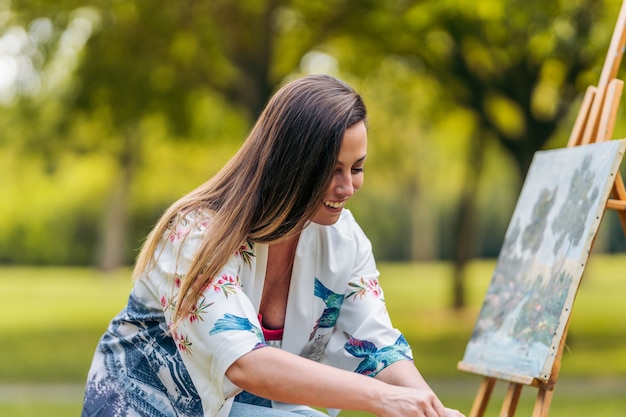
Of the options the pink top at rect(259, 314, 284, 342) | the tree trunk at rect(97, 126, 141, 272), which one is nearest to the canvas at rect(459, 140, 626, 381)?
the pink top at rect(259, 314, 284, 342)

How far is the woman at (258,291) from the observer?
226 centimetres

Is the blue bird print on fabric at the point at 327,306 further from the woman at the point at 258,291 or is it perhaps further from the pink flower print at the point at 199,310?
the pink flower print at the point at 199,310

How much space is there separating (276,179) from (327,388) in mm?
512

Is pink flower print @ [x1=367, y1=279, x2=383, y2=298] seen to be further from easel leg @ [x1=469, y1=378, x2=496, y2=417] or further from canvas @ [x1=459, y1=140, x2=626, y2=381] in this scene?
easel leg @ [x1=469, y1=378, x2=496, y2=417]

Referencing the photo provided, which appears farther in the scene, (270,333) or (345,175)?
(270,333)

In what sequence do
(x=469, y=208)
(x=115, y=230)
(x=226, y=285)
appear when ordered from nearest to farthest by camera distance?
(x=226, y=285) → (x=469, y=208) → (x=115, y=230)

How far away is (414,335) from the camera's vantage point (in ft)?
45.4

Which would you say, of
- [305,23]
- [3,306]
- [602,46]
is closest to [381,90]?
[305,23]

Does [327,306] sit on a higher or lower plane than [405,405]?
higher

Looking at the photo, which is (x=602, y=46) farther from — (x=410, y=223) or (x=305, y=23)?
(x=410, y=223)

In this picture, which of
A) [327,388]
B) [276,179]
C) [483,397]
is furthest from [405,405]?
[483,397]

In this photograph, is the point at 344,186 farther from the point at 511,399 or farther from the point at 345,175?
the point at 511,399

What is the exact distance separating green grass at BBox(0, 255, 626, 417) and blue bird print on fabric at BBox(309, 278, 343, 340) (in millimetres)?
4677

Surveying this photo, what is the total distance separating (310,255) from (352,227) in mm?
173
